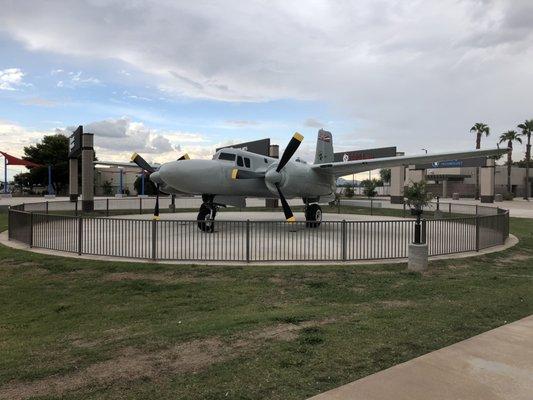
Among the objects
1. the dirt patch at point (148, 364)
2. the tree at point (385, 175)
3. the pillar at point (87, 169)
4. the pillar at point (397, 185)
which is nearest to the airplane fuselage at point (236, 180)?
the pillar at point (87, 169)

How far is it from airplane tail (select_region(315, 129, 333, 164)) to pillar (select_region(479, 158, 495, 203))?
Result: 34.2m

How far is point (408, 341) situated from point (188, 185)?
526 inches

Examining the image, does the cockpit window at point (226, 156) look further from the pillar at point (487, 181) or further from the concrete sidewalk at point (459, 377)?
the pillar at point (487, 181)

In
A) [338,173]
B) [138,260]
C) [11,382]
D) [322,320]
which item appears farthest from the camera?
[338,173]

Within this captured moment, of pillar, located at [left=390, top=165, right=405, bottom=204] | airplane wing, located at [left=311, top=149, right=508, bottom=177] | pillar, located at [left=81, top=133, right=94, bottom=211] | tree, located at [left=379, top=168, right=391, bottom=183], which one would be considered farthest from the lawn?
tree, located at [left=379, top=168, right=391, bottom=183]

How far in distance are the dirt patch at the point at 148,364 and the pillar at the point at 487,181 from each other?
54.3 m

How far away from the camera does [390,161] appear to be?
21.2 meters

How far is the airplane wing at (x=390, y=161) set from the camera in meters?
18.3

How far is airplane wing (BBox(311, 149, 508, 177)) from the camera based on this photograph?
18.3 metres

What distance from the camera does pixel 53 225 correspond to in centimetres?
1405

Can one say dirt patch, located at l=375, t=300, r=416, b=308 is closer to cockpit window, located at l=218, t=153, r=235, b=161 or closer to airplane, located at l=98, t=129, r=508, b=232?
airplane, located at l=98, t=129, r=508, b=232

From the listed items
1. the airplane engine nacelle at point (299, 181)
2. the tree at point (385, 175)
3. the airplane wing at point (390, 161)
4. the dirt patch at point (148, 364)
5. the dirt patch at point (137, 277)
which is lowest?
the dirt patch at point (148, 364)

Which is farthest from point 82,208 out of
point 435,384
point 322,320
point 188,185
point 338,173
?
point 435,384

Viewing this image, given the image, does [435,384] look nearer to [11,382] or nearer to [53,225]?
[11,382]
